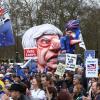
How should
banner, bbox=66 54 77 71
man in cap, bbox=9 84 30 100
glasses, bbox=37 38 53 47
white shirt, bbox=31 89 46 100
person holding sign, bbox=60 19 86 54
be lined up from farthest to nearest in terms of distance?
glasses, bbox=37 38 53 47
person holding sign, bbox=60 19 86 54
banner, bbox=66 54 77 71
white shirt, bbox=31 89 46 100
man in cap, bbox=9 84 30 100

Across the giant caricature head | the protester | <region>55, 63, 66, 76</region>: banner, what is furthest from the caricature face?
the protester

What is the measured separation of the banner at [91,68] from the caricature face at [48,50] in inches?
411

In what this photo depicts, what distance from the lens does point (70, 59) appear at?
45.6 feet

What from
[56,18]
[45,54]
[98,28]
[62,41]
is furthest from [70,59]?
[98,28]

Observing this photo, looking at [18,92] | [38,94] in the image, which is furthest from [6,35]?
[18,92]

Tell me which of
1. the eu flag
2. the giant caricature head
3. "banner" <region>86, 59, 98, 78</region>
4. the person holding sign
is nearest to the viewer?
"banner" <region>86, 59, 98, 78</region>

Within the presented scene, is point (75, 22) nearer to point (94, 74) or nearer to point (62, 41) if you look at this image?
point (62, 41)

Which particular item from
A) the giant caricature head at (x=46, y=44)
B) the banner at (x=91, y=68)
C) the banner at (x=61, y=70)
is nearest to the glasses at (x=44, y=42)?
the giant caricature head at (x=46, y=44)

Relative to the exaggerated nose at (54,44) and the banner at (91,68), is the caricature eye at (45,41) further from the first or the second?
the banner at (91,68)

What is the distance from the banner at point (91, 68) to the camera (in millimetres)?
11970

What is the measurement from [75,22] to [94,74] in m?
9.21

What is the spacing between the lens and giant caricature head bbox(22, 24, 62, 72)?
22.8 metres

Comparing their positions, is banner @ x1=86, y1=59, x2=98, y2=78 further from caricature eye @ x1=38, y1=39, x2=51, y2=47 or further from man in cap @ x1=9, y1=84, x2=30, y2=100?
caricature eye @ x1=38, y1=39, x2=51, y2=47

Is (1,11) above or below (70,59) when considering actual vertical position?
above
